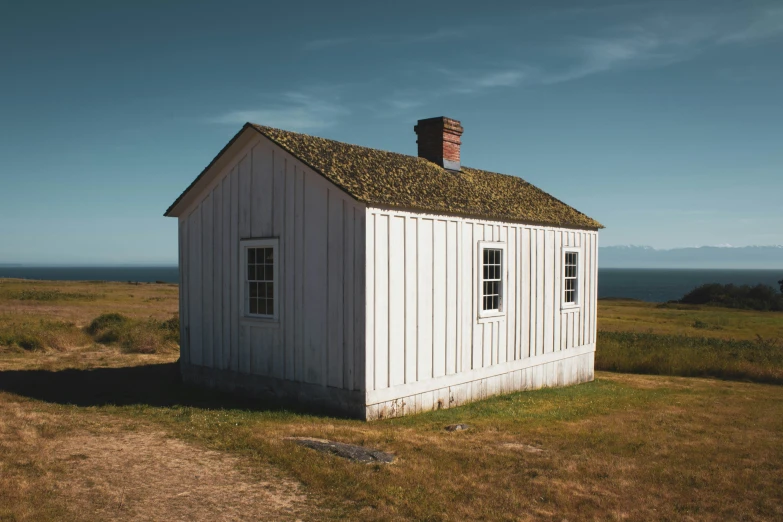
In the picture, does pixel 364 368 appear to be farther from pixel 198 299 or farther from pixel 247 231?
pixel 198 299

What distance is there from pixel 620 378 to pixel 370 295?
36.8ft

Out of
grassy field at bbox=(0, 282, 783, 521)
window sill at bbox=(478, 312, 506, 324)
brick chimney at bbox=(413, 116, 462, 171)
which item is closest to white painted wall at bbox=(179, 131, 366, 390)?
grassy field at bbox=(0, 282, 783, 521)

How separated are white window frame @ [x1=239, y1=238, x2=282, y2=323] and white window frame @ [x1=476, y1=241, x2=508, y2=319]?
14.4 ft

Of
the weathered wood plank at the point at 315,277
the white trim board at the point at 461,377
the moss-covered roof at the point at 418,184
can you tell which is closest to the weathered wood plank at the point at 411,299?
the white trim board at the point at 461,377

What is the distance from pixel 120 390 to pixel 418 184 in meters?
8.11

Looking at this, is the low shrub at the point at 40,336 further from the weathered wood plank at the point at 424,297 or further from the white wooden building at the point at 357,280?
the weathered wood plank at the point at 424,297

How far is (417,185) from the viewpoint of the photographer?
534 inches

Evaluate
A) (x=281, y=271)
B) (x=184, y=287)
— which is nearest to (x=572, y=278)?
(x=281, y=271)

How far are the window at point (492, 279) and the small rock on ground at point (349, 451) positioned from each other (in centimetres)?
595

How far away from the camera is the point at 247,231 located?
520 inches

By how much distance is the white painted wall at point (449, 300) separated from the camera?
1153 cm

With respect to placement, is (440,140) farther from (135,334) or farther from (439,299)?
(135,334)

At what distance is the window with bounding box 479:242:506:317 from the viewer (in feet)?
47.0

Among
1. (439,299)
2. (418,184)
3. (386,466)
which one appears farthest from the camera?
(418,184)
